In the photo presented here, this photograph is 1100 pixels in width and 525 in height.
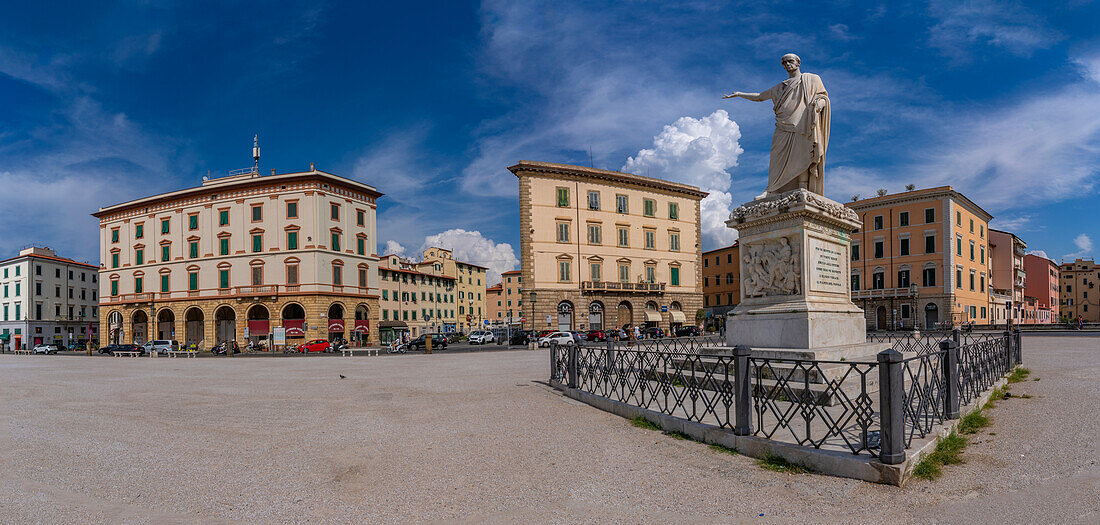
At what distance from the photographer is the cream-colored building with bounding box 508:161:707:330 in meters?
47.8

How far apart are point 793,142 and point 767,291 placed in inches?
106

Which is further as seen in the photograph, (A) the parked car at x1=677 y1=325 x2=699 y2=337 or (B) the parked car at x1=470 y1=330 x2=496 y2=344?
(B) the parked car at x1=470 y1=330 x2=496 y2=344

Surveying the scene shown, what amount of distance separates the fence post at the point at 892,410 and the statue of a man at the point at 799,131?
555 cm

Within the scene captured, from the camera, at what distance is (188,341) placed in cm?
4975

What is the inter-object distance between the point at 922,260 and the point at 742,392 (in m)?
53.8

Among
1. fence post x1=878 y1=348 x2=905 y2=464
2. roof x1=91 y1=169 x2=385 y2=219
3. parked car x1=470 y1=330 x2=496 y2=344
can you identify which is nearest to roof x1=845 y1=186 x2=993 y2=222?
parked car x1=470 y1=330 x2=496 y2=344

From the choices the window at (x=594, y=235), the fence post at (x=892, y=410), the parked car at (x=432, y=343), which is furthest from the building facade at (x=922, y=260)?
the fence post at (x=892, y=410)

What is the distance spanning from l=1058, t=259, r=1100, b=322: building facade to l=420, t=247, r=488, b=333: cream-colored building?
98219 millimetres

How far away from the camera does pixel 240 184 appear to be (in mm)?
47281

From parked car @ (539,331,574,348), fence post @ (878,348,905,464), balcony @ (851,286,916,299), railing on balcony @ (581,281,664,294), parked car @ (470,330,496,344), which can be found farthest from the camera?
parked car @ (470,330,496,344)

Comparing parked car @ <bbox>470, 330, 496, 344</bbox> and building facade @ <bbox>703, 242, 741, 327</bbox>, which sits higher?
building facade @ <bbox>703, 242, 741, 327</bbox>

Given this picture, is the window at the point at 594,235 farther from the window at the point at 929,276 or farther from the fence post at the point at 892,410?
the fence post at the point at 892,410

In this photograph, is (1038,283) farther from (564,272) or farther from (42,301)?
(42,301)

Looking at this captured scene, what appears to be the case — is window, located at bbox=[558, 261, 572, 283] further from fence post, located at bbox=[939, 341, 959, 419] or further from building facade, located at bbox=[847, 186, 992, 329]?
fence post, located at bbox=[939, 341, 959, 419]
